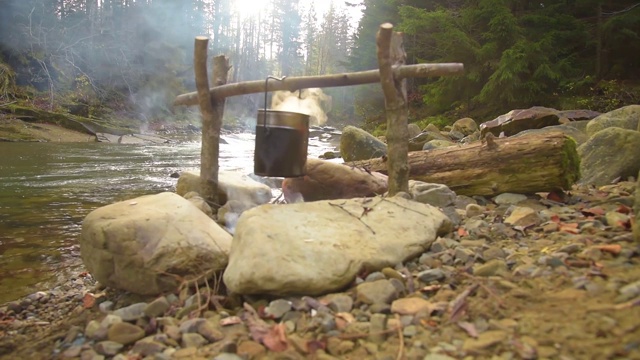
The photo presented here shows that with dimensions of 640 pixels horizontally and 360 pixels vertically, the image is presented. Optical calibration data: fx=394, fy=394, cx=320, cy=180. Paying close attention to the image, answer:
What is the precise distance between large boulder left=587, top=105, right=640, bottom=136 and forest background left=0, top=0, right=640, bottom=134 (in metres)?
4.47

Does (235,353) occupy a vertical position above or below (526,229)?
below

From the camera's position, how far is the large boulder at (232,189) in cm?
475

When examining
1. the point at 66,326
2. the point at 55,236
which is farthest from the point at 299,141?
the point at 55,236

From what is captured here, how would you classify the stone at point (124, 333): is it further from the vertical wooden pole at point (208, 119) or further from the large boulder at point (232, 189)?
the large boulder at point (232, 189)

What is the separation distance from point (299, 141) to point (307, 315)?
2.05 meters

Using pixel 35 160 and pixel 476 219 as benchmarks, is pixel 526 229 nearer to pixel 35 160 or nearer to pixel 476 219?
pixel 476 219

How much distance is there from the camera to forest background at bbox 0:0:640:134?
1188 cm

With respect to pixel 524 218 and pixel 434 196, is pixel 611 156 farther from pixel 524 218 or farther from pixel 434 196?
pixel 524 218

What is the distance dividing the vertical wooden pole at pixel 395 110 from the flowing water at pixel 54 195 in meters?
3.04

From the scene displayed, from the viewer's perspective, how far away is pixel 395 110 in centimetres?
364

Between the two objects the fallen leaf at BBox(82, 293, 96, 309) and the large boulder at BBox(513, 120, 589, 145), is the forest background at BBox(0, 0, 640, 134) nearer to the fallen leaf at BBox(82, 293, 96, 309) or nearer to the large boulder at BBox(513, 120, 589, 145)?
the fallen leaf at BBox(82, 293, 96, 309)

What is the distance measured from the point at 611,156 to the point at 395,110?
9.78 ft

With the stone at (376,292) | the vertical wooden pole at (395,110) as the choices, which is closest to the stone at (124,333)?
the stone at (376,292)

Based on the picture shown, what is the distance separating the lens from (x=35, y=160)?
1018 cm
